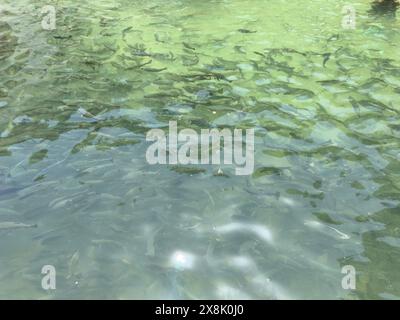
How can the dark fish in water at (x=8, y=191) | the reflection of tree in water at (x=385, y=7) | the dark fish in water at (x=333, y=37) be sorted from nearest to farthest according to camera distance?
the dark fish in water at (x=8, y=191) → the dark fish in water at (x=333, y=37) → the reflection of tree in water at (x=385, y=7)

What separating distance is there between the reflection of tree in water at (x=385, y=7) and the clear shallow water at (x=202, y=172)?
3062 millimetres

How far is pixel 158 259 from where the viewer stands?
4930 mm

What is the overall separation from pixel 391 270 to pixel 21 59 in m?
10.7

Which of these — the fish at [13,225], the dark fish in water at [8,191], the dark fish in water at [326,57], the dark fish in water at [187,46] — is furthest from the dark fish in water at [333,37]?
the fish at [13,225]

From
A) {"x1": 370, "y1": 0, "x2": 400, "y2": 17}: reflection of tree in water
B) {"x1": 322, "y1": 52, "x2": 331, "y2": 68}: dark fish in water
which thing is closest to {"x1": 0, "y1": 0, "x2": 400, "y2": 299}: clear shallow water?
{"x1": 322, "y1": 52, "x2": 331, "y2": 68}: dark fish in water

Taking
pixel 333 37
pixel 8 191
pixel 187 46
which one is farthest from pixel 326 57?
pixel 8 191

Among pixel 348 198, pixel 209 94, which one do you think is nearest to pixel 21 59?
pixel 209 94

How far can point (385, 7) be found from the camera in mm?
15852

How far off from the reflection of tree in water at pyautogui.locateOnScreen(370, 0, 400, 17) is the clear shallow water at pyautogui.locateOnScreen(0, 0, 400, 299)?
3.06m

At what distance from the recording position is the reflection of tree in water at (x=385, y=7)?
15.3m

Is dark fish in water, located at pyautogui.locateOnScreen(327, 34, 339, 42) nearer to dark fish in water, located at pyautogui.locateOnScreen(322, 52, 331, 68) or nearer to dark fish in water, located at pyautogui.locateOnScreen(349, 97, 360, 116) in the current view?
dark fish in water, located at pyautogui.locateOnScreen(322, 52, 331, 68)

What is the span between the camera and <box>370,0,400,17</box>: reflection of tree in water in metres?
15.3

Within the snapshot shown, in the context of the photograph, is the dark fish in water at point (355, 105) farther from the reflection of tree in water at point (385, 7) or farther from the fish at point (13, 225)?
the reflection of tree in water at point (385, 7)

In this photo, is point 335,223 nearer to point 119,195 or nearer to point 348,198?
point 348,198
